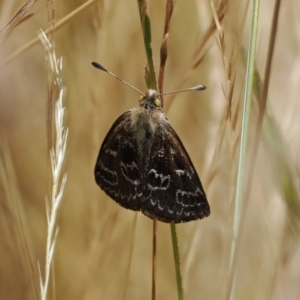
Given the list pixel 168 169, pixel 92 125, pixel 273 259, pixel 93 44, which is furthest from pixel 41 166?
pixel 273 259

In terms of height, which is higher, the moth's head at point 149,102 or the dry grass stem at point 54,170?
the moth's head at point 149,102

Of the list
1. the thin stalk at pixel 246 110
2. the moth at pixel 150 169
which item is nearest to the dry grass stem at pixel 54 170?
the moth at pixel 150 169

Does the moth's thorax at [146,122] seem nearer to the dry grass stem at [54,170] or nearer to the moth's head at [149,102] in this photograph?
the moth's head at [149,102]

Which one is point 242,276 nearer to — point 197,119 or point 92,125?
A: point 197,119

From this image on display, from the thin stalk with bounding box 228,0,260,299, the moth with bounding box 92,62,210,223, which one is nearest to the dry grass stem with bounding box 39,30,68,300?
the moth with bounding box 92,62,210,223

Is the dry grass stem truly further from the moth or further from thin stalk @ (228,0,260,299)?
thin stalk @ (228,0,260,299)

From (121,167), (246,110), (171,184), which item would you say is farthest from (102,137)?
(246,110)

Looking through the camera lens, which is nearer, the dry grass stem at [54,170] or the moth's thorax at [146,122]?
the dry grass stem at [54,170]
